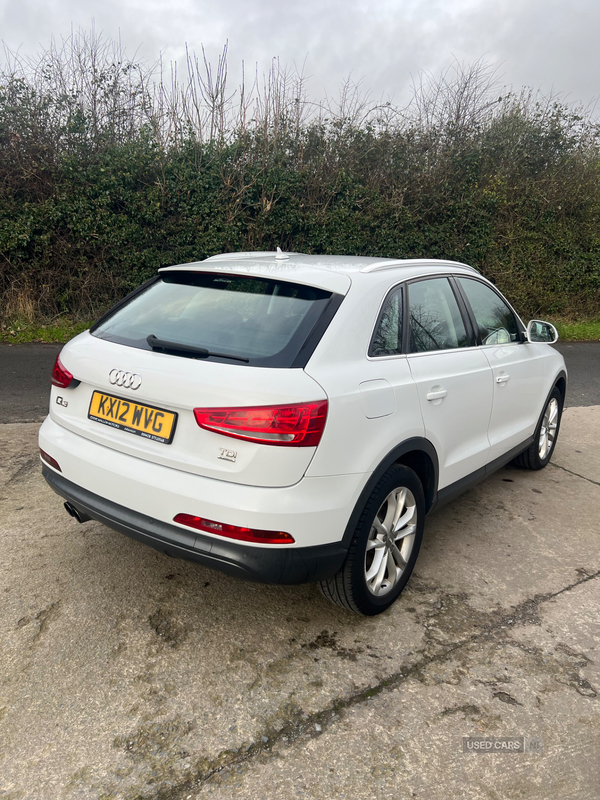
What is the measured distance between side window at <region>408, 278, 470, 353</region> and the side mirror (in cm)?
100

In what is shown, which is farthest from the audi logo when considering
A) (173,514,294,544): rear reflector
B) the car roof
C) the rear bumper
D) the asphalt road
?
the asphalt road

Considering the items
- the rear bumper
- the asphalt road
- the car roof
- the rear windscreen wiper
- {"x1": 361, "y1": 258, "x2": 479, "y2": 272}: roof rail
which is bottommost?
the asphalt road

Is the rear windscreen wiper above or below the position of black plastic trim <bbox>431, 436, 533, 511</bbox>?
above

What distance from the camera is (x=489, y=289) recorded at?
163 inches

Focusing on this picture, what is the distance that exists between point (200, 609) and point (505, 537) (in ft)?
6.59

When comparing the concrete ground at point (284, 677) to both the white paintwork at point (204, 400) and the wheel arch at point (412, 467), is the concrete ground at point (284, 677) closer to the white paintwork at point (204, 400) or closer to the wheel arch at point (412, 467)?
the wheel arch at point (412, 467)

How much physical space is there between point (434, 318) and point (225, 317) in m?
1.26

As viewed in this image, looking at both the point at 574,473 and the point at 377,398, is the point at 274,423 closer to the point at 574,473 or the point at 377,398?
the point at 377,398

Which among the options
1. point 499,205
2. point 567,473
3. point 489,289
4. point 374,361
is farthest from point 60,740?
point 499,205

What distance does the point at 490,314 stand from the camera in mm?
3977

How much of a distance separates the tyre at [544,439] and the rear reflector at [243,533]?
3.01m

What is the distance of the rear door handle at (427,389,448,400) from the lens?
9.71 feet

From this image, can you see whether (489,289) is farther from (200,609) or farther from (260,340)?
(200,609)

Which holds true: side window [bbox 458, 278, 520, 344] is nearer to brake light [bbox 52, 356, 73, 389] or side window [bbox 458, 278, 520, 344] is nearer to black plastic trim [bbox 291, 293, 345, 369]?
black plastic trim [bbox 291, 293, 345, 369]
